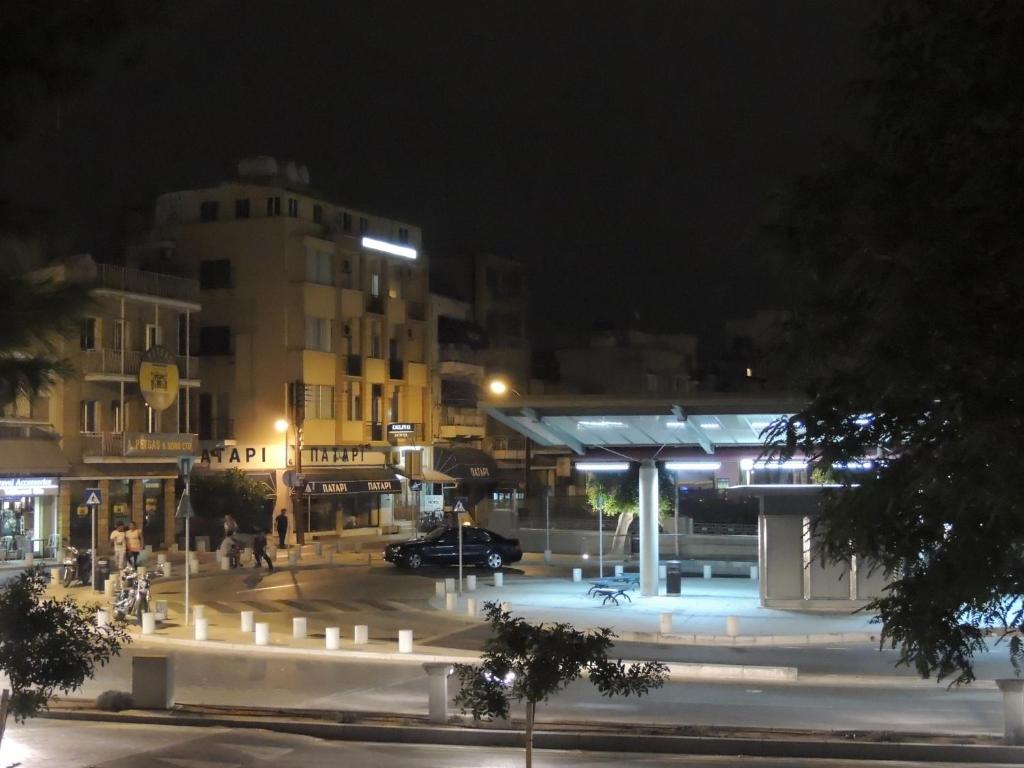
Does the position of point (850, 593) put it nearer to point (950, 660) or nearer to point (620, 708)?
point (620, 708)

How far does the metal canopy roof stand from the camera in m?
27.3

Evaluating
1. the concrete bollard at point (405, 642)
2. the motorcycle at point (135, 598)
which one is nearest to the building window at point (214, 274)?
the motorcycle at point (135, 598)

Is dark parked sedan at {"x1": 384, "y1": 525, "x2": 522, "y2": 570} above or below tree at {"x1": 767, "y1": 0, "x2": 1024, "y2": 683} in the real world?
below

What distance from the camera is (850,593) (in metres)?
28.0

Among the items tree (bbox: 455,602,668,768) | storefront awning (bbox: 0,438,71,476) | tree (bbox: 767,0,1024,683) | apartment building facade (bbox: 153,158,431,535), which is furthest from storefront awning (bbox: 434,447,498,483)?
tree (bbox: 767,0,1024,683)

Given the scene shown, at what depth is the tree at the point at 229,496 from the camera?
166ft

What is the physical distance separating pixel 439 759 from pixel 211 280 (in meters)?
46.7

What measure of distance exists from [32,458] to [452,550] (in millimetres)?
14568

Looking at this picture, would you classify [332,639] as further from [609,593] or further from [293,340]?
[293,340]

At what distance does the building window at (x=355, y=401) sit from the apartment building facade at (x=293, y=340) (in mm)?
56

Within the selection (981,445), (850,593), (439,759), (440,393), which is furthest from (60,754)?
(440,393)

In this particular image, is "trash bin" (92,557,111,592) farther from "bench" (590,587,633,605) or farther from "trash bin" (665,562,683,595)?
"trash bin" (665,562,683,595)

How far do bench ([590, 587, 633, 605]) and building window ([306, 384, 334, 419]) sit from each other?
28372 mm

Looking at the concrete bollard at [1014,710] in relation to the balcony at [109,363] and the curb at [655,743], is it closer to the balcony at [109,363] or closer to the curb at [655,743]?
the curb at [655,743]
